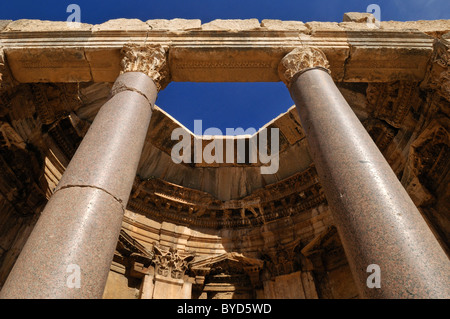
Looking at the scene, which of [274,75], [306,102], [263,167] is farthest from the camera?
[263,167]

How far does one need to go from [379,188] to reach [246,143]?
989cm

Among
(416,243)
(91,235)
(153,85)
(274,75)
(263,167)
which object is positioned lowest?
(416,243)

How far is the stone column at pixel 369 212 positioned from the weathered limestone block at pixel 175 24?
3.90m

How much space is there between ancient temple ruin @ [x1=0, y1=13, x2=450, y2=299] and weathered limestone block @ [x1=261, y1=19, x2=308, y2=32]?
0.08 metres

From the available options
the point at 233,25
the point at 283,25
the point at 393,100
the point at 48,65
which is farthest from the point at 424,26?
the point at 48,65

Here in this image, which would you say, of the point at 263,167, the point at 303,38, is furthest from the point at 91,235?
the point at 263,167

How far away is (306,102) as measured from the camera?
17.5 ft

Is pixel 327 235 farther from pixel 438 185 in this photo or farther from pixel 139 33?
pixel 139 33

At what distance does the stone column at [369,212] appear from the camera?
8.96ft

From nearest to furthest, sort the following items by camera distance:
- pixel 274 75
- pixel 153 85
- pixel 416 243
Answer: pixel 416 243, pixel 153 85, pixel 274 75

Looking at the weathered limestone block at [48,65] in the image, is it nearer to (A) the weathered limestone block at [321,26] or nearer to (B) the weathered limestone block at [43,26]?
(B) the weathered limestone block at [43,26]

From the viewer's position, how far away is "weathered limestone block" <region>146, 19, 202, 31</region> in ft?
24.0

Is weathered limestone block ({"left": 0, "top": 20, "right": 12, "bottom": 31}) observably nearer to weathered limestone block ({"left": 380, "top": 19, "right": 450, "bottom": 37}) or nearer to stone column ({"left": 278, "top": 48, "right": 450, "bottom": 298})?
stone column ({"left": 278, "top": 48, "right": 450, "bottom": 298})

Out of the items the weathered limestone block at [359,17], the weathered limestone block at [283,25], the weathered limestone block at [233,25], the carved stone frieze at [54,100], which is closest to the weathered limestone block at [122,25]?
the weathered limestone block at [233,25]
